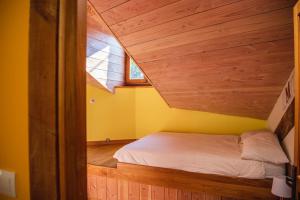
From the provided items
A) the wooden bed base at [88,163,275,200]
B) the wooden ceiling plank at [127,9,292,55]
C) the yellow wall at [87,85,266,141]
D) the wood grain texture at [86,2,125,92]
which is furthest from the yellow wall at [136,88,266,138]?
the wooden ceiling plank at [127,9,292,55]

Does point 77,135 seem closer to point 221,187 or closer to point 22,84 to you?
point 22,84

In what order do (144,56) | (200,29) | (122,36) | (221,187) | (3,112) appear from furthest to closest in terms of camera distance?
(144,56)
(122,36)
(221,187)
(200,29)
(3,112)

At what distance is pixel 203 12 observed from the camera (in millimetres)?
1546

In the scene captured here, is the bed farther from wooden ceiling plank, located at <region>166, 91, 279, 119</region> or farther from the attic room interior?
wooden ceiling plank, located at <region>166, 91, 279, 119</region>

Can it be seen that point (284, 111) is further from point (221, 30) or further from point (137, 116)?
point (137, 116)

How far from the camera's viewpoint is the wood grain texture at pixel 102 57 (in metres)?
3.08

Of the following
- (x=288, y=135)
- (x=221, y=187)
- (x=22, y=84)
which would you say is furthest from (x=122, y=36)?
(x=288, y=135)

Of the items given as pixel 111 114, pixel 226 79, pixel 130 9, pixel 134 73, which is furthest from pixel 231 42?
pixel 111 114

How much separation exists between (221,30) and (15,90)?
61.9 inches

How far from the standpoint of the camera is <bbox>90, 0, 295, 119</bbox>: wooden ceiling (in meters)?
1.48

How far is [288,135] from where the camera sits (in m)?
1.95

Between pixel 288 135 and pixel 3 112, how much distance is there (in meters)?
2.36

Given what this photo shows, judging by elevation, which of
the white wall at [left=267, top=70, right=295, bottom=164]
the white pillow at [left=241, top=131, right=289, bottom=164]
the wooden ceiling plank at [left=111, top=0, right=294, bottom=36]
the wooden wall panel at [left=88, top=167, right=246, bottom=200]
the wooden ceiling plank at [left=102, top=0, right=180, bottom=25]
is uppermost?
the wooden ceiling plank at [left=102, top=0, right=180, bottom=25]

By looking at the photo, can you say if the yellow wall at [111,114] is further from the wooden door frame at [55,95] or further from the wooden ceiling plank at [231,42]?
the wooden door frame at [55,95]
